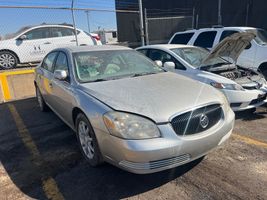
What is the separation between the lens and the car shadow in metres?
2.96

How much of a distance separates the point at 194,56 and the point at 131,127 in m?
3.77

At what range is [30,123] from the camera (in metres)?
5.46

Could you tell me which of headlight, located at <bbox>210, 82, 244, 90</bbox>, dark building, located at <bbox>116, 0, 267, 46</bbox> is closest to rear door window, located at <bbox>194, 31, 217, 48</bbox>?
headlight, located at <bbox>210, 82, 244, 90</bbox>

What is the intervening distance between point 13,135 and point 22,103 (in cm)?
264

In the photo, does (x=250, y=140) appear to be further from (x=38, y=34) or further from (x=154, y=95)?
(x=38, y=34)

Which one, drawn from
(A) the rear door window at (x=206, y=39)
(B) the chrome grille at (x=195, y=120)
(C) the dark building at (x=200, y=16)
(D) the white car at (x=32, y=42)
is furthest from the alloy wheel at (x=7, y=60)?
(B) the chrome grille at (x=195, y=120)

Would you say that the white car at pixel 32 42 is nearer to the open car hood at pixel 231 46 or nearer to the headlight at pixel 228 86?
the open car hood at pixel 231 46

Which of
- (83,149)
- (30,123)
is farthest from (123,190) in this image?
(30,123)

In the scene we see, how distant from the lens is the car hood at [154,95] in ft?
9.20

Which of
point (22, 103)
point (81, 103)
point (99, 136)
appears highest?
point (81, 103)

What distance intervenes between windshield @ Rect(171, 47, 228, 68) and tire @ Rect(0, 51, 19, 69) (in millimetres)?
6202

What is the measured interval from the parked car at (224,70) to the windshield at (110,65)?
109cm

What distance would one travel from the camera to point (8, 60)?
30.5ft

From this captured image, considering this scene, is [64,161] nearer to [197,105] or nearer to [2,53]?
[197,105]
